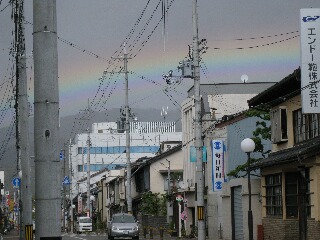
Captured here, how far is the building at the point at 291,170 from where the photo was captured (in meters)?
30.7

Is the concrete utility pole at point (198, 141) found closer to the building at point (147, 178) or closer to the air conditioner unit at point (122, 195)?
the building at point (147, 178)

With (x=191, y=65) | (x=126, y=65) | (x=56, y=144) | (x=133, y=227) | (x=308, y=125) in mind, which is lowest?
(x=133, y=227)

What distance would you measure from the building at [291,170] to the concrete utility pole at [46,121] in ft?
55.3

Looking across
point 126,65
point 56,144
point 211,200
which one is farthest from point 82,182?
point 56,144

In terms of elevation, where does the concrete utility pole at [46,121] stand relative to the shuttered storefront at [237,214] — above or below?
→ above

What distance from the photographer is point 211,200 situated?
56.8 meters

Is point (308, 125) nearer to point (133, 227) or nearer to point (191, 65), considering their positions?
point (191, 65)

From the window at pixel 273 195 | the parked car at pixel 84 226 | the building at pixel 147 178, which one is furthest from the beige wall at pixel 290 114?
the parked car at pixel 84 226

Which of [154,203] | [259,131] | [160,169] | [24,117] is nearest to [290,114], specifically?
[259,131]

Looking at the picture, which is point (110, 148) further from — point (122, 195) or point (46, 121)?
point (46, 121)

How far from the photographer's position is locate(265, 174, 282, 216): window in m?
36.8

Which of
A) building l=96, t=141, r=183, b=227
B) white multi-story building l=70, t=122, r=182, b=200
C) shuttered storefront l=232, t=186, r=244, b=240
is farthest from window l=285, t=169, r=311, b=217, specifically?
white multi-story building l=70, t=122, r=182, b=200

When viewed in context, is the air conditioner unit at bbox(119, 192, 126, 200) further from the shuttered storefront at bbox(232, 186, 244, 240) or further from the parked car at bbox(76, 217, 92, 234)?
the shuttered storefront at bbox(232, 186, 244, 240)

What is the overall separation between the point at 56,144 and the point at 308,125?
22.5m
